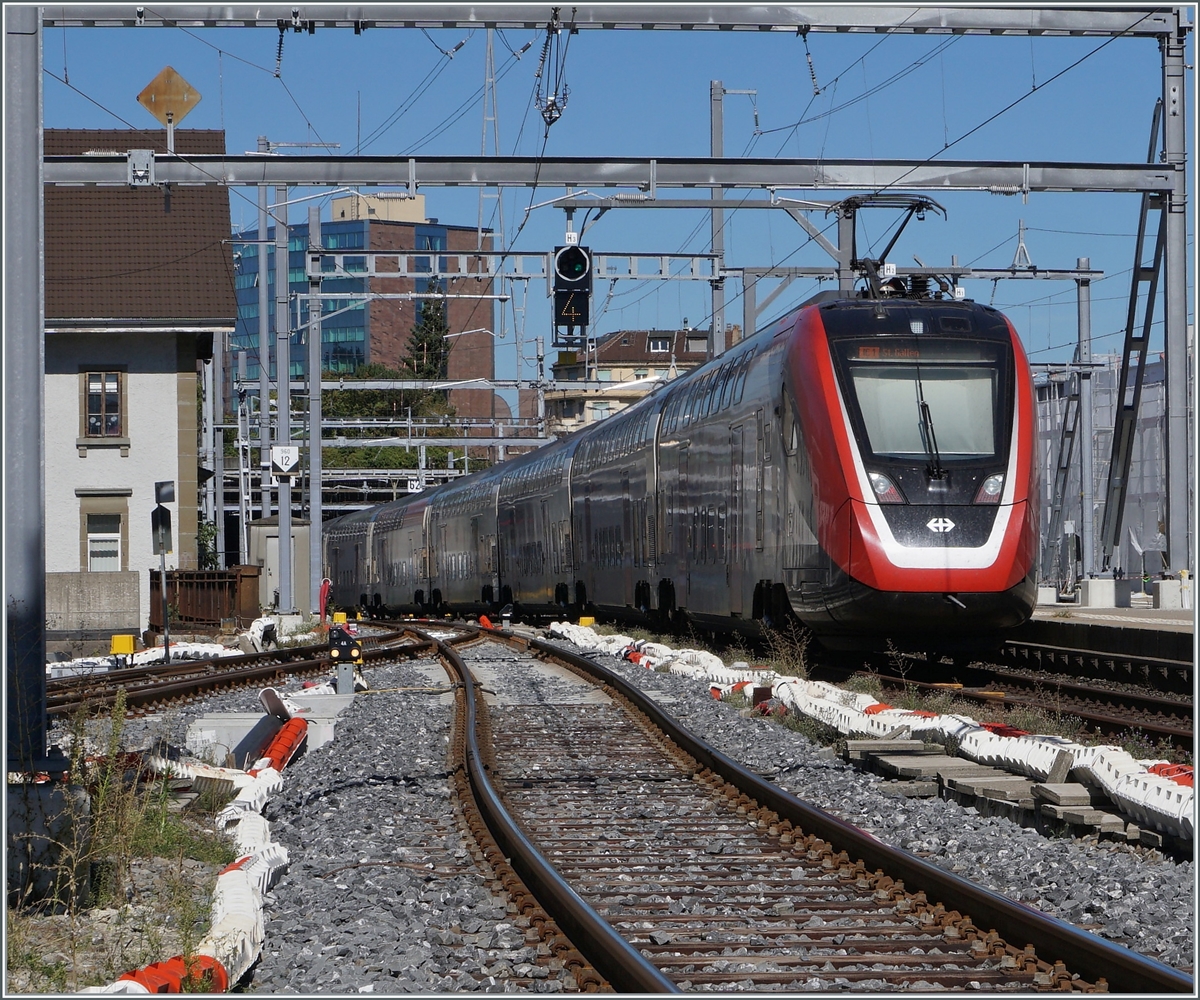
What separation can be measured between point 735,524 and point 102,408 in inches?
786

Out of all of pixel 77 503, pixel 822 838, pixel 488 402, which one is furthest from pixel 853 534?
pixel 488 402

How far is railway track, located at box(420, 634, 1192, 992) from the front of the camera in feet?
18.3

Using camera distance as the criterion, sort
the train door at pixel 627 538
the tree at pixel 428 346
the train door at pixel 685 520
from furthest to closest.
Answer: the tree at pixel 428 346, the train door at pixel 627 538, the train door at pixel 685 520

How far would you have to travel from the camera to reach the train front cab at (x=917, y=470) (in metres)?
14.3

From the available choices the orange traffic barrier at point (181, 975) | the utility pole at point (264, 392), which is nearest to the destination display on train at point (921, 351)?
the orange traffic barrier at point (181, 975)

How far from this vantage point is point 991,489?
14.5m

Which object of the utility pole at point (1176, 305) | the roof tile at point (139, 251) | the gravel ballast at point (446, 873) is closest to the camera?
the gravel ballast at point (446, 873)

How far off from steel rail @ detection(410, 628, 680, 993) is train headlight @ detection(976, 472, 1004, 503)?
6.04 meters

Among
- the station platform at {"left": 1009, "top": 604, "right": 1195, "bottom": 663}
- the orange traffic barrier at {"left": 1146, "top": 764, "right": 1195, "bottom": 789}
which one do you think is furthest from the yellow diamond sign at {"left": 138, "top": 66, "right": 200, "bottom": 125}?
the orange traffic barrier at {"left": 1146, "top": 764, "right": 1195, "bottom": 789}

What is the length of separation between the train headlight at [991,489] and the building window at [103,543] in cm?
2400

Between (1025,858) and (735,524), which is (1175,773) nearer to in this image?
(1025,858)

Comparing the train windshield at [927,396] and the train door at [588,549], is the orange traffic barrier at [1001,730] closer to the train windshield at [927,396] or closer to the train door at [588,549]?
the train windshield at [927,396]

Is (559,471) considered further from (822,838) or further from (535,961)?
(535,961)

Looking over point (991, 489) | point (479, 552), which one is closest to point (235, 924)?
point (991, 489)
